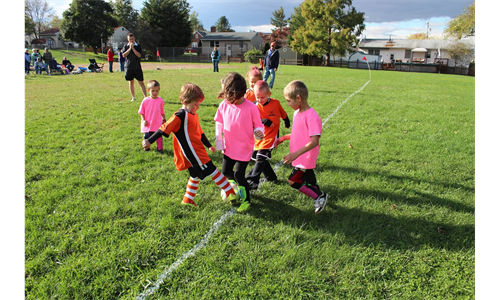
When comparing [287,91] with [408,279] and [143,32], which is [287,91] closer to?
[408,279]

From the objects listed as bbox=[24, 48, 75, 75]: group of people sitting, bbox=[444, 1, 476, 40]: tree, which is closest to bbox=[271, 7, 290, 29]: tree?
bbox=[444, 1, 476, 40]: tree

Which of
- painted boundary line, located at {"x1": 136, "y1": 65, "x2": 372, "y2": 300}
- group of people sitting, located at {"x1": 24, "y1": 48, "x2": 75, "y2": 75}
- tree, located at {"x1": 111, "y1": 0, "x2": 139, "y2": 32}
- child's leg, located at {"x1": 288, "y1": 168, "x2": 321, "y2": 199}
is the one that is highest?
tree, located at {"x1": 111, "y1": 0, "x2": 139, "y2": 32}

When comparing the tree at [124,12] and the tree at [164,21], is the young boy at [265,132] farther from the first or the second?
the tree at [124,12]

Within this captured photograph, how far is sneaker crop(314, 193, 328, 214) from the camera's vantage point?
3762mm

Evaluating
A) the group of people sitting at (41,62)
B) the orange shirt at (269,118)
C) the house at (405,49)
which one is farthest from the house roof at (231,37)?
the orange shirt at (269,118)

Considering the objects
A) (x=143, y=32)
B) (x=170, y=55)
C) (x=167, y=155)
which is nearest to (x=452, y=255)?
(x=167, y=155)

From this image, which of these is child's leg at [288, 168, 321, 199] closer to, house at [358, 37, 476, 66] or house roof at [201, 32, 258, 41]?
house roof at [201, 32, 258, 41]

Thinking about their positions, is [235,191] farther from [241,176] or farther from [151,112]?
[151,112]

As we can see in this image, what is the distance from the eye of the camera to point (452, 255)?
10.0 ft

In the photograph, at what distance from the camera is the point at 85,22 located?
1993 inches

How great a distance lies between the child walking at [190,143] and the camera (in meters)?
3.60

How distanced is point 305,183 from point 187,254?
1.74m

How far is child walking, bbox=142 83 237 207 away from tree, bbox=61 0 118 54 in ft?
183

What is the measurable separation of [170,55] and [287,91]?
4845 centimetres
